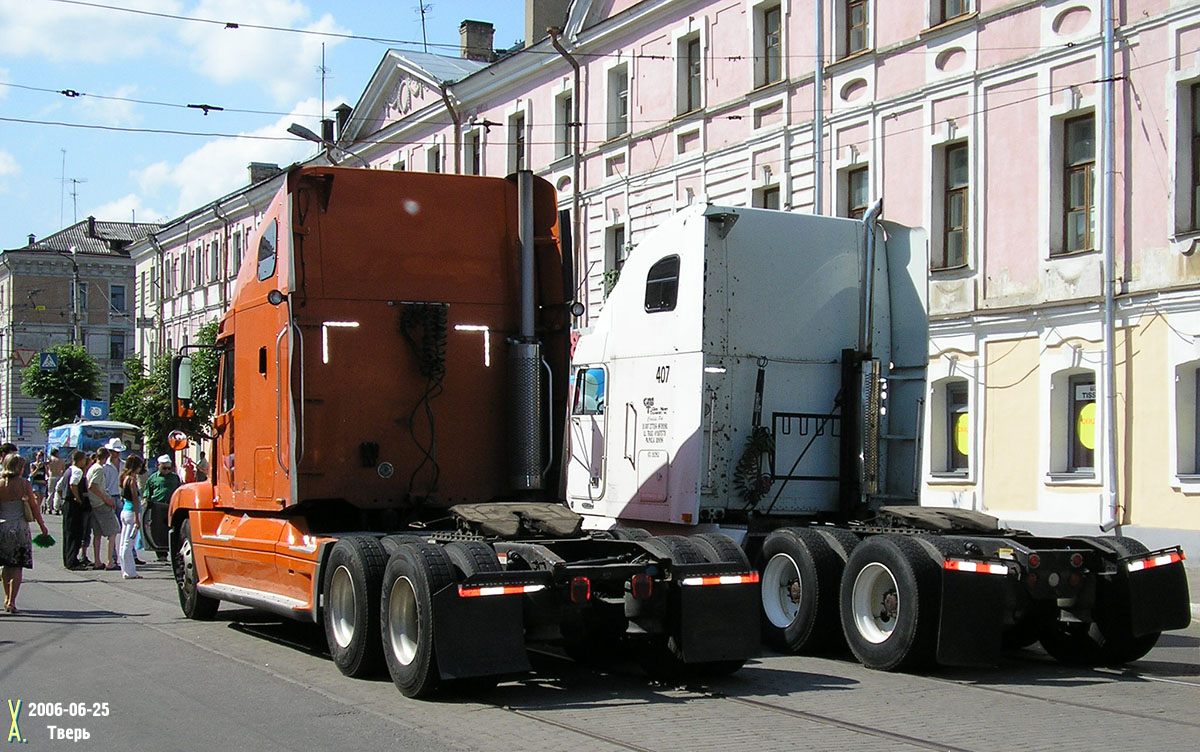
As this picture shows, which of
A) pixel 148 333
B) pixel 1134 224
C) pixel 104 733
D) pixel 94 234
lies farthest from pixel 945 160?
pixel 94 234

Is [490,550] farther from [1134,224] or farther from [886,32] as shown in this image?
[886,32]

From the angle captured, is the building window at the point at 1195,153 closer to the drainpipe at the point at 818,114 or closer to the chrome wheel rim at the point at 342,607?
the drainpipe at the point at 818,114

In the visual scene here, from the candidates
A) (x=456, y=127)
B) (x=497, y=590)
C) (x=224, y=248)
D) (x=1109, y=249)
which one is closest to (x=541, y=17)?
(x=456, y=127)

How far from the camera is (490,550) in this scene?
8680mm

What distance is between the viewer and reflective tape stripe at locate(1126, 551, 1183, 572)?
392 inches

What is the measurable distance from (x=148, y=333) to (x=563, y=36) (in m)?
41.7

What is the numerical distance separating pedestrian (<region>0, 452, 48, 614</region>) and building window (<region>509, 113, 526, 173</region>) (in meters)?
21.6

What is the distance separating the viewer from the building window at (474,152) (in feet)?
123

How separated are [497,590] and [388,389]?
3401mm

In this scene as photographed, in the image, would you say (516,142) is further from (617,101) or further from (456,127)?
(617,101)

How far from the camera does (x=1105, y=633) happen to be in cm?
1012

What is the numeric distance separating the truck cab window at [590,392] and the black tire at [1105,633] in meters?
4.44

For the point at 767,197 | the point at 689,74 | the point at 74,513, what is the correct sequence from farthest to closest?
1. the point at 689,74
2. the point at 767,197
3. the point at 74,513

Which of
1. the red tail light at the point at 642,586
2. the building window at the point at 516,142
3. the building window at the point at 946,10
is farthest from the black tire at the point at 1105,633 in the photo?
Answer: the building window at the point at 516,142
